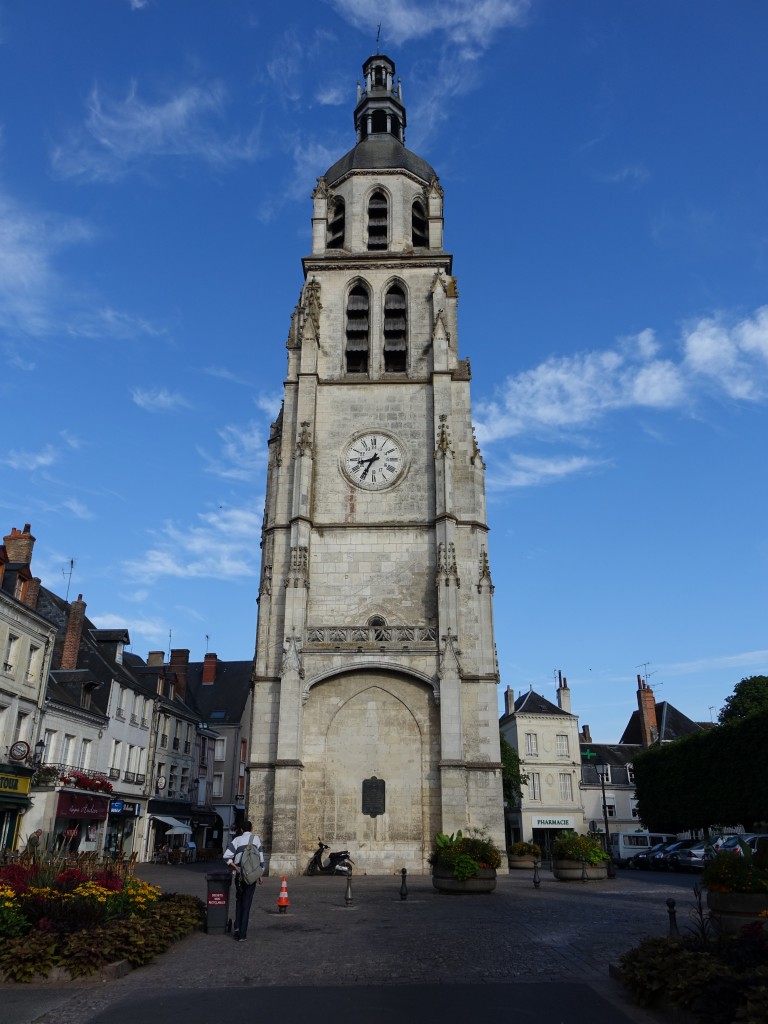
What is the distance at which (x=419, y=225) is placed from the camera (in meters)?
36.8

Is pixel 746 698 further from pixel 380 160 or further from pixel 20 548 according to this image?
pixel 20 548

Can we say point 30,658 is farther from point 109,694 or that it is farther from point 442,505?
point 442,505

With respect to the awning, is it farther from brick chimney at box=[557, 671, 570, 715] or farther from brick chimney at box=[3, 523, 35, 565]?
brick chimney at box=[557, 671, 570, 715]

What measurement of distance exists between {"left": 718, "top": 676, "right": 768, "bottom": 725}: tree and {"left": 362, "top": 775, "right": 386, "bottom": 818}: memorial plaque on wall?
31.0m

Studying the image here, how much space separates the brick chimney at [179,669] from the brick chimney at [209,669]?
4617mm

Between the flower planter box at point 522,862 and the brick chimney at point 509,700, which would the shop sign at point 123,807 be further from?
the brick chimney at point 509,700

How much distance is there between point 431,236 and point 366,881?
25.5m

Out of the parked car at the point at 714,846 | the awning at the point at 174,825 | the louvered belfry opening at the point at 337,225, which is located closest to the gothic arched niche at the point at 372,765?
the parked car at the point at 714,846

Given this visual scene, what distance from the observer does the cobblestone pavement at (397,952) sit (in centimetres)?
791

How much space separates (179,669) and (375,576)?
72.2 ft

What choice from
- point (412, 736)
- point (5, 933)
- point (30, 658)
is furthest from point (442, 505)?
point (5, 933)

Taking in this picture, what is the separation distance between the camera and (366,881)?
2206cm

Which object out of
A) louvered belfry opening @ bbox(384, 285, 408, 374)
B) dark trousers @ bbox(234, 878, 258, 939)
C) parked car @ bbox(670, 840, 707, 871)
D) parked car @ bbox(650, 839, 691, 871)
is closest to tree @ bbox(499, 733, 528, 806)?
parked car @ bbox(650, 839, 691, 871)

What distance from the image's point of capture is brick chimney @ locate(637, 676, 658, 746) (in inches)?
2339
